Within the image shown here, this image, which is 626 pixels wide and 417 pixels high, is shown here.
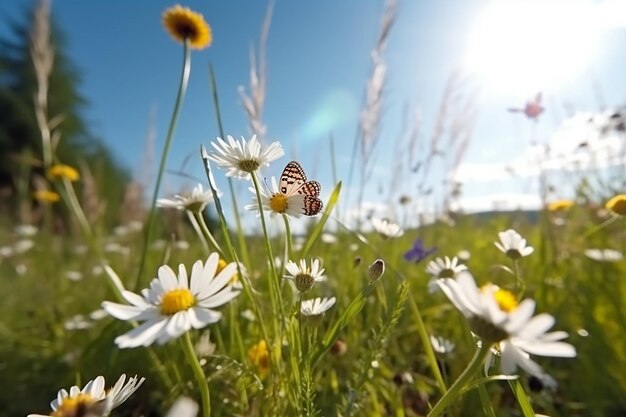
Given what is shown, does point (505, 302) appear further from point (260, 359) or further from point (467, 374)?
point (260, 359)

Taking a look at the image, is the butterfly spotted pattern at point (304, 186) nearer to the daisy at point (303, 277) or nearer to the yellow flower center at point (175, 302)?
the daisy at point (303, 277)

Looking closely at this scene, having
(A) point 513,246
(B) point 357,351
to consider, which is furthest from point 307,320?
(B) point 357,351

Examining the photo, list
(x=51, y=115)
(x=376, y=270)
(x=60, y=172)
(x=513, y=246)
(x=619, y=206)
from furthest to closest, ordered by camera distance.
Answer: (x=51, y=115) < (x=60, y=172) < (x=619, y=206) < (x=513, y=246) < (x=376, y=270)

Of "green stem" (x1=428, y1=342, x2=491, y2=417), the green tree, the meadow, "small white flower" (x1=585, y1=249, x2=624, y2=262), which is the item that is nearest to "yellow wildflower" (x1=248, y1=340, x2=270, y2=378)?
the meadow

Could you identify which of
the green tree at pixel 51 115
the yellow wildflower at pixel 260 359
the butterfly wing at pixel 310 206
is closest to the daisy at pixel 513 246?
the butterfly wing at pixel 310 206

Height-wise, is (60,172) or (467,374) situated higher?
(60,172)

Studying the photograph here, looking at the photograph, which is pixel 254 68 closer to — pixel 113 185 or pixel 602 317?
pixel 602 317

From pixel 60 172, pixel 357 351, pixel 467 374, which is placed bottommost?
pixel 357 351

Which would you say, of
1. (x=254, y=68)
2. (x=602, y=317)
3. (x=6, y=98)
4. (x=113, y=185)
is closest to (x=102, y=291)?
(x=254, y=68)
